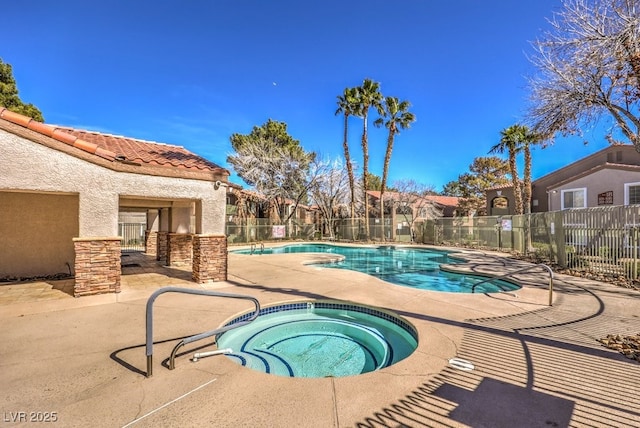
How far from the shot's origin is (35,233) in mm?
8375

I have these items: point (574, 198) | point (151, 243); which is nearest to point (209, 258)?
point (151, 243)

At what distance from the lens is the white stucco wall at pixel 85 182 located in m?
5.80

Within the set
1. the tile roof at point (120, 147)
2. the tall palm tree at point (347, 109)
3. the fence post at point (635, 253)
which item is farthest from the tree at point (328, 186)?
the fence post at point (635, 253)

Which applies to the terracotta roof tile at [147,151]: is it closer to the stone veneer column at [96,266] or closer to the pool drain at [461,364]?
the stone veneer column at [96,266]

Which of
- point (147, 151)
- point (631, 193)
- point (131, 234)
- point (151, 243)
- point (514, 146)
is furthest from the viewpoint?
point (131, 234)

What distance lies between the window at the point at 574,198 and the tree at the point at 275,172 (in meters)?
18.6

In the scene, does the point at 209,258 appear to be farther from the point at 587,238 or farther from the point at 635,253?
the point at 587,238

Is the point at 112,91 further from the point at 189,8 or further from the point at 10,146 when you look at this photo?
the point at 10,146

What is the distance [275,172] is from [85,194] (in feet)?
65.7

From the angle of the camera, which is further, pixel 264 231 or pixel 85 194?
pixel 264 231

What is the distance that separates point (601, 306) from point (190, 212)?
1196cm

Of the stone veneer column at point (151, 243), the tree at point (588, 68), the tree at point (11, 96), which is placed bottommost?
the stone veneer column at point (151, 243)

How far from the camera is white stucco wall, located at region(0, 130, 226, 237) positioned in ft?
19.0

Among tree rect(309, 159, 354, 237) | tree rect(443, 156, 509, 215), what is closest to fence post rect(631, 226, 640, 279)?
tree rect(309, 159, 354, 237)
